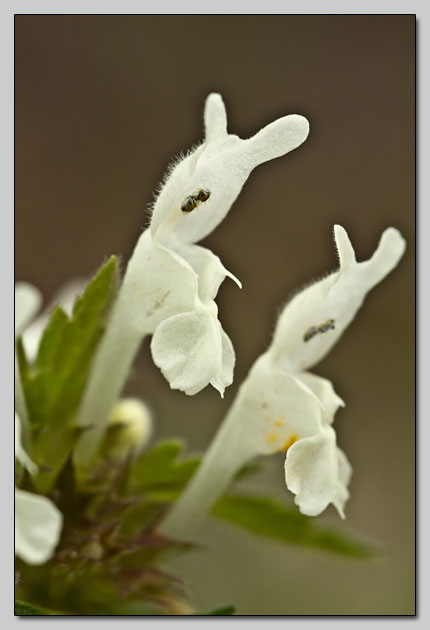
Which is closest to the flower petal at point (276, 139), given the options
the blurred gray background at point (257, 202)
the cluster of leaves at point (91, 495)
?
the cluster of leaves at point (91, 495)

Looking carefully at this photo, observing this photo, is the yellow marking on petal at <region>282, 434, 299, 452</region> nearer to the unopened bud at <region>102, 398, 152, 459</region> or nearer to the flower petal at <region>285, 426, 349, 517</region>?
the flower petal at <region>285, 426, 349, 517</region>

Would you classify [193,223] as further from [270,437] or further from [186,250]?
[270,437]

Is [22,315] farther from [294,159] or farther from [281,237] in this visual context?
[281,237]

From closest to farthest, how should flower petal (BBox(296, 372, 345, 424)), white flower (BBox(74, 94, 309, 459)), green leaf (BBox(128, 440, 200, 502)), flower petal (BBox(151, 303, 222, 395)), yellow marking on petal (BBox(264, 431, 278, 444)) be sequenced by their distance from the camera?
flower petal (BBox(151, 303, 222, 395)), white flower (BBox(74, 94, 309, 459)), flower petal (BBox(296, 372, 345, 424)), yellow marking on petal (BBox(264, 431, 278, 444)), green leaf (BBox(128, 440, 200, 502))

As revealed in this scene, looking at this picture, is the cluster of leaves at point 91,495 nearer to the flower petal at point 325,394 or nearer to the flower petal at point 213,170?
the flower petal at point 213,170

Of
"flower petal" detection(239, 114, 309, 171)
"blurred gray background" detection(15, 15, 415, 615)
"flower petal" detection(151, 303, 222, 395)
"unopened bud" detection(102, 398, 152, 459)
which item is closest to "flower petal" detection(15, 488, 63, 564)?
"flower petal" detection(151, 303, 222, 395)
